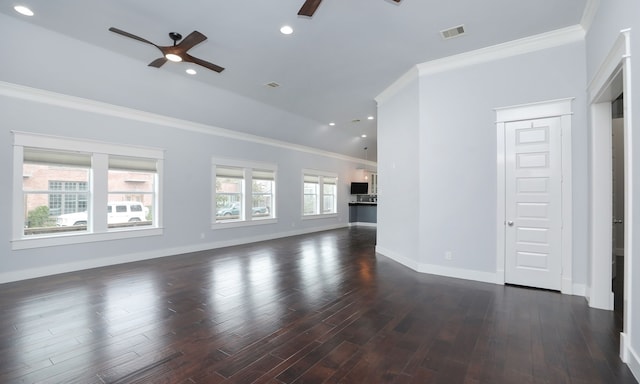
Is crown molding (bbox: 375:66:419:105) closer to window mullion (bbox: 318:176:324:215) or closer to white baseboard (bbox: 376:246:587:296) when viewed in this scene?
white baseboard (bbox: 376:246:587:296)

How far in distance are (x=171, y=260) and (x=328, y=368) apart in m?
4.63

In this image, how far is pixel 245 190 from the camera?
7836 mm

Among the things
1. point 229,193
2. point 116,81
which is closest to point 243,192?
point 229,193

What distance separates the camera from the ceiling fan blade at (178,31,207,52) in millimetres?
3266

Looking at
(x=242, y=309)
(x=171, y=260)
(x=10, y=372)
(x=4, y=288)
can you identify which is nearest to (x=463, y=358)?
(x=242, y=309)

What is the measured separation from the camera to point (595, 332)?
2684 mm

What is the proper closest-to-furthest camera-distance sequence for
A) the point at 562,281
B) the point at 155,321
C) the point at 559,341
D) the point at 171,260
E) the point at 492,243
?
the point at 559,341 < the point at 155,321 < the point at 562,281 < the point at 492,243 < the point at 171,260

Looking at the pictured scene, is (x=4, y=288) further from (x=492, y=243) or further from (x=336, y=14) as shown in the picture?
(x=492, y=243)

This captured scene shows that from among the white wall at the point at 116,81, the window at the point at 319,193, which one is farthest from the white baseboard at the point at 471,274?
the window at the point at 319,193

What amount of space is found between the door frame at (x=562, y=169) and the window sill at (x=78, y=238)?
617 cm

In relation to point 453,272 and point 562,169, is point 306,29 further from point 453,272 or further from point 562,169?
point 453,272

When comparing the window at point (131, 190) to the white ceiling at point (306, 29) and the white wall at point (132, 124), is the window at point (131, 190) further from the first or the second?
the white ceiling at point (306, 29)

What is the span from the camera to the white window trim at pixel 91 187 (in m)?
4.36

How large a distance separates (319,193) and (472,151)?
6.61 m
